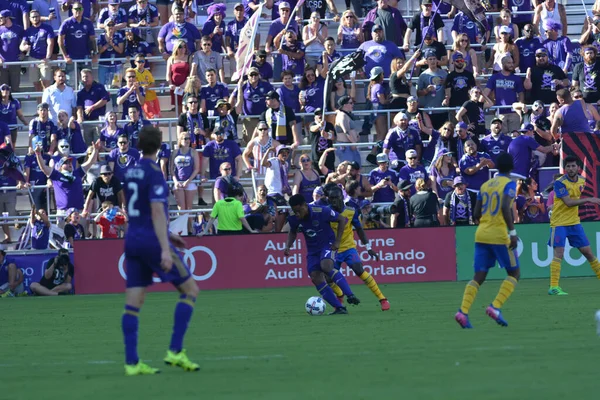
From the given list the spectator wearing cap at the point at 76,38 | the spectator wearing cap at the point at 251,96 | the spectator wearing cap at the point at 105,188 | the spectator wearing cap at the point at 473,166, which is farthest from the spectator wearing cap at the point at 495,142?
the spectator wearing cap at the point at 76,38

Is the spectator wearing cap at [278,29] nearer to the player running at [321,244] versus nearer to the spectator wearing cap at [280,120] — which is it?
the spectator wearing cap at [280,120]

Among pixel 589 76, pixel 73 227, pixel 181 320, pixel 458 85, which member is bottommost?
pixel 73 227

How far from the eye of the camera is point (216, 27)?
2744 cm

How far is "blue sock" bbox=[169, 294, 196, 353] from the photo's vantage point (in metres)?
9.60

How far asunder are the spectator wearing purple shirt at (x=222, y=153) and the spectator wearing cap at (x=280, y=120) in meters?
0.97

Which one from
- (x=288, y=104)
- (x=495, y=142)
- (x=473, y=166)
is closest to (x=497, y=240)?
(x=473, y=166)

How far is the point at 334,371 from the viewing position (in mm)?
9445

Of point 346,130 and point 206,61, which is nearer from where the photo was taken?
point 346,130

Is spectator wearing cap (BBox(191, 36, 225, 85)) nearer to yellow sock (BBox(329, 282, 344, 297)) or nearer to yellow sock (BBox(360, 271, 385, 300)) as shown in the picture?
yellow sock (BBox(329, 282, 344, 297))

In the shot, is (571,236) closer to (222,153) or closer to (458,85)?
(458,85)

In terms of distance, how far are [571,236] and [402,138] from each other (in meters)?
6.69

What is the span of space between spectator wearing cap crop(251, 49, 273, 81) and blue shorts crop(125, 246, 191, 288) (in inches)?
671

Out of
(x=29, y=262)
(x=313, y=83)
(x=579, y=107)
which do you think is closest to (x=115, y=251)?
(x=29, y=262)

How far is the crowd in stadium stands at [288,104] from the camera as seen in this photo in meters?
24.2
